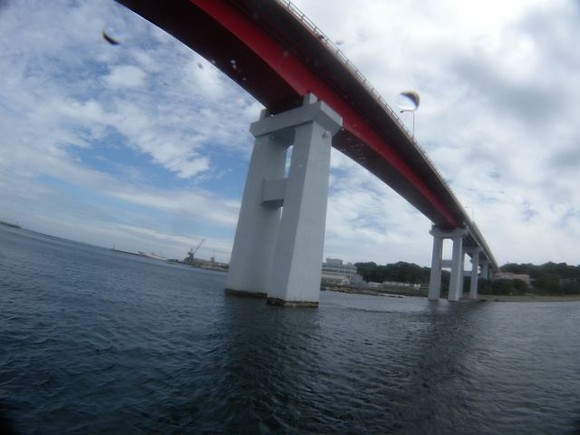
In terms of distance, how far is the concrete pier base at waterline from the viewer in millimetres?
18719

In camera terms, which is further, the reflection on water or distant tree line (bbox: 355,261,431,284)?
distant tree line (bbox: 355,261,431,284)

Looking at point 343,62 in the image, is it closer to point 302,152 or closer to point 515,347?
point 302,152

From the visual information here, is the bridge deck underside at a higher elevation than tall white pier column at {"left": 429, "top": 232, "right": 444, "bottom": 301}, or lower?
higher

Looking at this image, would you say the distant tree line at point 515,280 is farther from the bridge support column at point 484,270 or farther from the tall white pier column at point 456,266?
the tall white pier column at point 456,266

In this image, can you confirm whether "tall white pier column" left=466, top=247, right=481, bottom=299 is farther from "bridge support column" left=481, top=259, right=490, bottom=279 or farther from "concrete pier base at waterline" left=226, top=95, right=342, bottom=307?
"concrete pier base at waterline" left=226, top=95, right=342, bottom=307

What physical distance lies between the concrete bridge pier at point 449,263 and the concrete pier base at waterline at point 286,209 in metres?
44.0

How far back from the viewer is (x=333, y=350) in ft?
31.4

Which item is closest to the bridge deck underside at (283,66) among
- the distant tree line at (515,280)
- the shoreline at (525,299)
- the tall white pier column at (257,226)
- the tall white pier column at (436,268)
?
the tall white pier column at (257,226)

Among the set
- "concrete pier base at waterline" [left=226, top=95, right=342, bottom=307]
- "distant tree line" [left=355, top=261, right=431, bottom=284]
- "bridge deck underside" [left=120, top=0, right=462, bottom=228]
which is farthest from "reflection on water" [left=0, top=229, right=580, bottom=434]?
"distant tree line" [left=355, top=261, right=431, bottom=284]

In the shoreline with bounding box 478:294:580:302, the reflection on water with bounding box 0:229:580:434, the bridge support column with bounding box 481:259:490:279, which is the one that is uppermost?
the bridge support column with bounding box 481:259:490:279

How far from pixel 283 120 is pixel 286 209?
20.4 feet

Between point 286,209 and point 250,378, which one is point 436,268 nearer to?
point 286,209

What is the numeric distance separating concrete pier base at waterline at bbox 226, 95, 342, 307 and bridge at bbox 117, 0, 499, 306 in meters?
Result: 0.06

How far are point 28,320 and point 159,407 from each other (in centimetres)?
662
